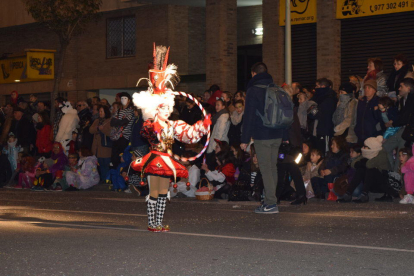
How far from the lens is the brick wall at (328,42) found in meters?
23.7

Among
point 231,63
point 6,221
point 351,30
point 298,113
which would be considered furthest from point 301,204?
point 231,63

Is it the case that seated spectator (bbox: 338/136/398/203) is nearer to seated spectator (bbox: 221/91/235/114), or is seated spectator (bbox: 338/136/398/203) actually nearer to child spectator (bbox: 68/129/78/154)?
seated spectator (bbox: 221/91/235/114)

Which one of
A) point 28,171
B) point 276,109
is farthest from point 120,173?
point 276,109

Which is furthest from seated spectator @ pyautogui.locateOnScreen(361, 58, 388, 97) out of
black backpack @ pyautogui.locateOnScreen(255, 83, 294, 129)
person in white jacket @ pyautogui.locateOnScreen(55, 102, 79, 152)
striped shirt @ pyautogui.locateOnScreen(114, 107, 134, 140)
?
person in white jacket @ pyautogui.locateOnScreen(55, 102, 79, 152)

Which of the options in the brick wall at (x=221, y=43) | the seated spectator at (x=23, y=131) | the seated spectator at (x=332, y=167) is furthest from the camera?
the brick wall at (x=221, y=43)

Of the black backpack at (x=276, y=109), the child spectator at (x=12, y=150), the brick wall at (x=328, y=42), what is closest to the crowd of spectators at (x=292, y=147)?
the black backpack at (x=276, y=109)

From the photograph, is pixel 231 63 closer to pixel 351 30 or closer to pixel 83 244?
pixel 351 30

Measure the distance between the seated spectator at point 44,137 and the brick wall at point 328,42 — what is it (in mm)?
8148

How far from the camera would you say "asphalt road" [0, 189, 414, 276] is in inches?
289

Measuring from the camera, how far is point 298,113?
16.6 meters

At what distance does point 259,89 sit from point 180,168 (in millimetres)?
2607

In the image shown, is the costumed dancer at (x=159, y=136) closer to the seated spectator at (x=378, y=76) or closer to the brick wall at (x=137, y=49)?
the seated spectator at (x=378, y=76)

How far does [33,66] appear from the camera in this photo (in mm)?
34062

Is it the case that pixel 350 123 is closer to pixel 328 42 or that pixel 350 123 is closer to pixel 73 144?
pixel 73 144
